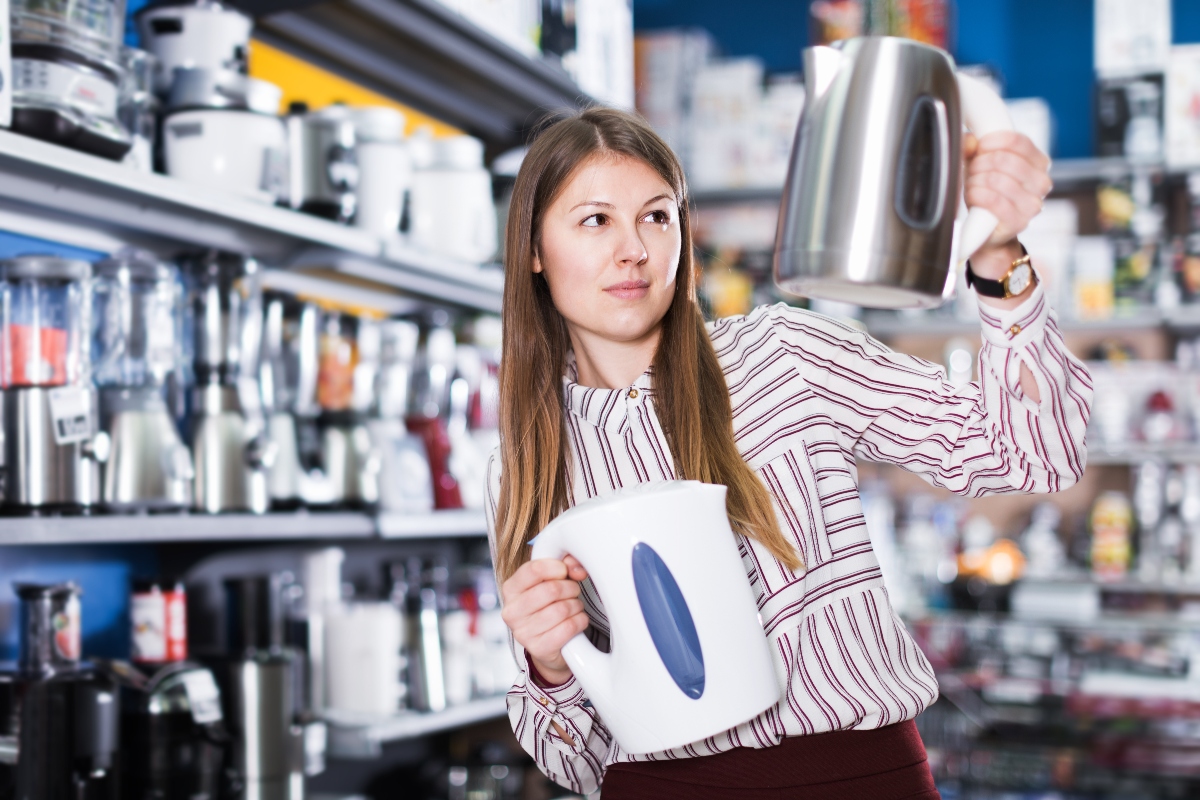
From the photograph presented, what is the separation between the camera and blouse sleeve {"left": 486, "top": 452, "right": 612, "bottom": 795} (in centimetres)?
127

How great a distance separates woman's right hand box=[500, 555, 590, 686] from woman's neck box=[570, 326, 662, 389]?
33cm

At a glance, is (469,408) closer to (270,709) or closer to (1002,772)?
(270,709)

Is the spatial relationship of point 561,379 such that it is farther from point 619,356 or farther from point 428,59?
point 428,59

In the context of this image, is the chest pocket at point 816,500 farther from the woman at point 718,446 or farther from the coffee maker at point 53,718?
the coffee maker at point 53,718

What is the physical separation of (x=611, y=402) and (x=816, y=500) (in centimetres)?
26

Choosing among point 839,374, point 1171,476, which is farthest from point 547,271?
point 1171,476

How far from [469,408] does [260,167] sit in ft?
2.86

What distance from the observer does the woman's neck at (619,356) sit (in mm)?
1367

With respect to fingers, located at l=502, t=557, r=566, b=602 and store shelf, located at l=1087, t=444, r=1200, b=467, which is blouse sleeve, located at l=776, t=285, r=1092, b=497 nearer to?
fingers, located at l=502, t=557, r=566, b=602

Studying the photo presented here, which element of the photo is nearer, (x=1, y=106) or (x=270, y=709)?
(x=1, y=106)

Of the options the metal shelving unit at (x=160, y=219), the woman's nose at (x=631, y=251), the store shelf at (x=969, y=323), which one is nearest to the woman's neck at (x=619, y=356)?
the woman's nose at (x=631, y=251)

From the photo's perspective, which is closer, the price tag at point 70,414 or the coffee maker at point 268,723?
the price tag at point 70,414

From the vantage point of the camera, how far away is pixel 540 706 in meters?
1.28

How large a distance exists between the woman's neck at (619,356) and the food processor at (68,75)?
734mm
